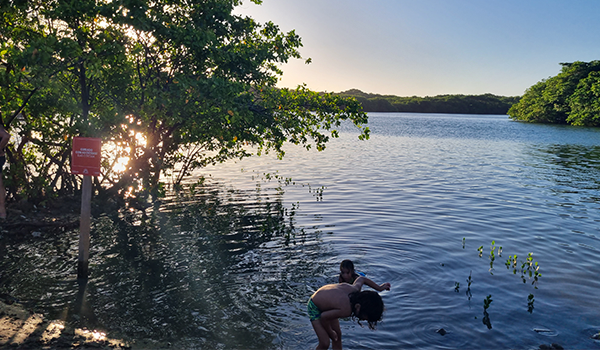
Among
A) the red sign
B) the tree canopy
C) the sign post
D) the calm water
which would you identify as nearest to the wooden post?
the sign post

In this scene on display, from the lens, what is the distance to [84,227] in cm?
964

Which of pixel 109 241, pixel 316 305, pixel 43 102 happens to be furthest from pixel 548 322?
pixel 43 102

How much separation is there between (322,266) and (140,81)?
8.51 metres

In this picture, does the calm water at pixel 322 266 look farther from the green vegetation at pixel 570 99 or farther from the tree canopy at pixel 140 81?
the green vegetation at pixel 570 99

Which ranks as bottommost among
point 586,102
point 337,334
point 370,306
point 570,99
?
point 337,334

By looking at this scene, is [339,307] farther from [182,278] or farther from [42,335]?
[182,278]

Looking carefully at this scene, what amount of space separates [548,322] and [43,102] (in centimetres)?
1457

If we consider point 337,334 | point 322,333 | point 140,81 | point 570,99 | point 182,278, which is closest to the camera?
point 322,333

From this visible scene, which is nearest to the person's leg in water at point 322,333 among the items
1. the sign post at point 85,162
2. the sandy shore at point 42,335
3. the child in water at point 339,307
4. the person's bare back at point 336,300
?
the child in water at point 339,307

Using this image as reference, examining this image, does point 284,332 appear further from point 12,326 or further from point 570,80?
point 570,80

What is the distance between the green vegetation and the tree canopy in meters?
102

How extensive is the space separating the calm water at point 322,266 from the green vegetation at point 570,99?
91.7 metres

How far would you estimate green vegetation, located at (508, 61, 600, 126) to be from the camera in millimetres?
96500

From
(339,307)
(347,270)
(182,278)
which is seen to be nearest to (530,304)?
(347,270)
